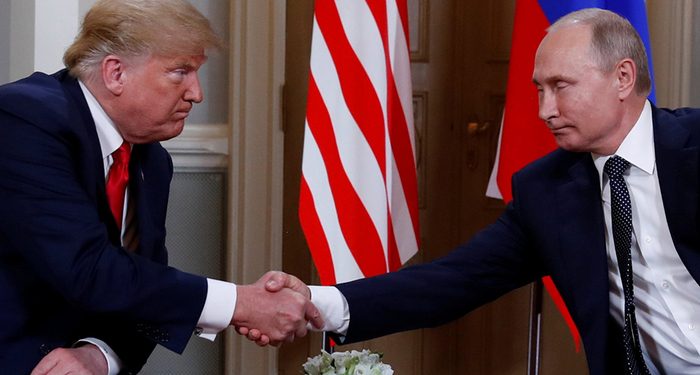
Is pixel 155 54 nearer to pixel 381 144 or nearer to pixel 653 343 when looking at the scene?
pixel 381 144

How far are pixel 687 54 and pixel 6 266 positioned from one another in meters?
2.83

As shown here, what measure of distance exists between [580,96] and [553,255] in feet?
1.36

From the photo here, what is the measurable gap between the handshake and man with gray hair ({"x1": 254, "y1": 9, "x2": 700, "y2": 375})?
2 centimetres

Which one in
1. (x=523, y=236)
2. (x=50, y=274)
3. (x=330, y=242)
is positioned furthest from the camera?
(x=330, y=242)

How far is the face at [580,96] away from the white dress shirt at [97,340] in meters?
0.90

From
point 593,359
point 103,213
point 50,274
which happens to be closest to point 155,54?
point 103,213

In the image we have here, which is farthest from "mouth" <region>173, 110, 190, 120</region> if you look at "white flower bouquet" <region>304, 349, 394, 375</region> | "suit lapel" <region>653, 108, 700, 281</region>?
"suit lapel" <region>653, 108, 700, 281</region>

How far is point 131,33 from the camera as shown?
233cm

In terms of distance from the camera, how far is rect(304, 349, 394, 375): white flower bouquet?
1.96m

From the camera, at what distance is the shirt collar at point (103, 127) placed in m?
2.36

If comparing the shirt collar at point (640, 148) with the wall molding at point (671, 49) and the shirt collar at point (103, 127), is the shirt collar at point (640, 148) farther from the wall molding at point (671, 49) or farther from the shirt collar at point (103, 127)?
the wall molding at point (671, 49)

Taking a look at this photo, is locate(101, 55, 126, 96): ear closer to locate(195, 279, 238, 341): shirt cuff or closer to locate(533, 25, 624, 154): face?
locate(195, 279, 238, 341): shirt cuff

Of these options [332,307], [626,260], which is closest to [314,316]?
[332,307]

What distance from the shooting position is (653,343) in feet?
8.43
